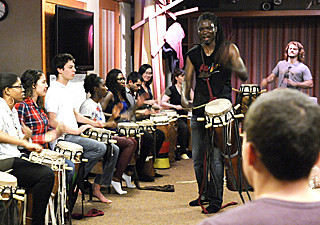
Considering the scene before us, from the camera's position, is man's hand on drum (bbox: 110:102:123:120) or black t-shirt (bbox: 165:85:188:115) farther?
black t-shirt (bbox: 165:85:188:115)

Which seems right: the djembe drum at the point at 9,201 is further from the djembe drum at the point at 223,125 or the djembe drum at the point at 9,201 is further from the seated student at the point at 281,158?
the seated student at the point at 281,158

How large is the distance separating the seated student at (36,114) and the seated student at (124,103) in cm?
112

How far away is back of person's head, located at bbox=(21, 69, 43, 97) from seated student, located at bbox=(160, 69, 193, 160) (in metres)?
2.89

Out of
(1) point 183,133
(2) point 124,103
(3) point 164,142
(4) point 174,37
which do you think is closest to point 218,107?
(2) point 124,103

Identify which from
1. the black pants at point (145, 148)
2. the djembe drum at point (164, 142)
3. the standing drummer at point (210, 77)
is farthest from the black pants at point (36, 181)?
Answer: the djembe drum at point (164, 142)

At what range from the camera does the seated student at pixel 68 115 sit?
13.7 ft

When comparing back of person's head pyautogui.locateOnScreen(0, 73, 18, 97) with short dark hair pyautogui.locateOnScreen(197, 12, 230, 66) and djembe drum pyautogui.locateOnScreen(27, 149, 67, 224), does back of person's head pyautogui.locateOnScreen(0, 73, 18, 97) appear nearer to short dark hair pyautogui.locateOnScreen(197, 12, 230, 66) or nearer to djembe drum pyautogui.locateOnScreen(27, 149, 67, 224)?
djembe drum pyautogui.locateOnScreen(27, 149, 67, 224)

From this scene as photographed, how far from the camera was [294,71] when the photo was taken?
6.54m

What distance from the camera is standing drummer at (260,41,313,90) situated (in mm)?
6469

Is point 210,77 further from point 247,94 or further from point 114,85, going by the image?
point 247,94

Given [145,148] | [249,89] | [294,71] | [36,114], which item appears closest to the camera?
[36,114]

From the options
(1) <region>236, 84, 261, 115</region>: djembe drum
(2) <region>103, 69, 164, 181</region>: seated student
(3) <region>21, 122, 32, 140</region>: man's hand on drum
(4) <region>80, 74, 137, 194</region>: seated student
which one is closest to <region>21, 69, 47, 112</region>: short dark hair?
(3) <region>21, 122, 32, 140</region>: man's hand on drum

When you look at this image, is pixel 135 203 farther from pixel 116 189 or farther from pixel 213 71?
pixel 213 71

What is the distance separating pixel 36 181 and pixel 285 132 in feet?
8.58
